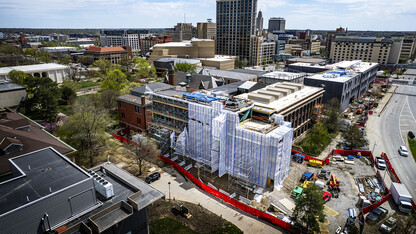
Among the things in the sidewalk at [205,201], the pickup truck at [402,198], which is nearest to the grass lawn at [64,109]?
the sidewalk at [205,201]

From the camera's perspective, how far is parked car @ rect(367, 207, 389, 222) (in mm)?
36625

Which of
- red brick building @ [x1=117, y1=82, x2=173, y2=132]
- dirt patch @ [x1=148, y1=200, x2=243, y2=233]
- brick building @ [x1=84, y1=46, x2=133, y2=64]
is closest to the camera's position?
dirt patch @ [x1=148, y1=200, x2=243, y2=233]

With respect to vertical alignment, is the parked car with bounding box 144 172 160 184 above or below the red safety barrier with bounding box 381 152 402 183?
above

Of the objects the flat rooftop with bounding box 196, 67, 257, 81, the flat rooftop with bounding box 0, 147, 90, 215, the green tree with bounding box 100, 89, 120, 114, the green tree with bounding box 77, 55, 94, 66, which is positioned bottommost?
the green tree with bounding box 100, 89, 120, 114

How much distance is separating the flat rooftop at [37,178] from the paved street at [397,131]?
175 ft

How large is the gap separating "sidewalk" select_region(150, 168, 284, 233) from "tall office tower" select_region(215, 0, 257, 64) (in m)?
132

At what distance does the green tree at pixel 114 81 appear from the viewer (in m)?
88.2

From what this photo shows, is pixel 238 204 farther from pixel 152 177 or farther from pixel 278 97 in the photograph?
pixel 278 97

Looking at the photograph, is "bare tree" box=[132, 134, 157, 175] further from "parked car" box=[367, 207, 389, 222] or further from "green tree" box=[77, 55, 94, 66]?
"green tree" box=[77, 55, 94, 66]

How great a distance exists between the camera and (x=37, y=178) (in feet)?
84.9

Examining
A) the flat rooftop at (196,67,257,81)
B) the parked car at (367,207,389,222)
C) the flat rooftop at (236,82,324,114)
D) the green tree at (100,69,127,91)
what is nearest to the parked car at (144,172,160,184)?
the flat rooftop at (236,82,324,114)

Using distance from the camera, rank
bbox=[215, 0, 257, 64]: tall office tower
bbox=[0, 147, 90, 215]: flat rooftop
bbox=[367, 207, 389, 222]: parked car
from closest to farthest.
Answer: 1. bbox=[0, 147, 90, 215]: flat rooftop
2. bbox=[367, 207, 389, 222]: parked car
3. bbox=[215, 0, 257, 64]: tall office tower

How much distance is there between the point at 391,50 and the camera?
557 ft

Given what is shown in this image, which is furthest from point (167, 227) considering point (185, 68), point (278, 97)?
point (185, 68)
